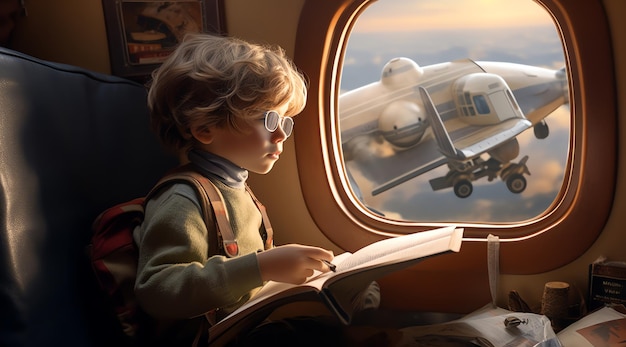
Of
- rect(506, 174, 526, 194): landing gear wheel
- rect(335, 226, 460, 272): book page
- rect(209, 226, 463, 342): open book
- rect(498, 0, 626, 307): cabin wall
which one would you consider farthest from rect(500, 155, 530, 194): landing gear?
rect(209, 226, 463, 342): open book

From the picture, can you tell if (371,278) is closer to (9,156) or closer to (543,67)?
(9,156)

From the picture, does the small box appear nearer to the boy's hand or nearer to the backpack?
the boy's hand

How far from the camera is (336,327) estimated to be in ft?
3.79

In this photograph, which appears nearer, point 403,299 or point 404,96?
point 403,299

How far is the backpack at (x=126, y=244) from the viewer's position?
104 cm

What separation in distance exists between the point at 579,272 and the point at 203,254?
35.6 inches

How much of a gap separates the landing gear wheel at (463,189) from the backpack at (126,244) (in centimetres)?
95

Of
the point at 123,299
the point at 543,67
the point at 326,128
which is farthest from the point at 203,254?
the point at 543,67

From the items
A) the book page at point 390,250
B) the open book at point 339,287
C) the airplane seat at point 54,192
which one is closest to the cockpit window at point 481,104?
the book page at point 390,250

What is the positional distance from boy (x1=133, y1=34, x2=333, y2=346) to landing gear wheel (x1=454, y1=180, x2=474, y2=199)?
2.58 ft

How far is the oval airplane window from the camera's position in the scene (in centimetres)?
159

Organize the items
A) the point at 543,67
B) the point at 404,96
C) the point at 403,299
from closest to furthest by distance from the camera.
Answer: the point at 403,299
the point at 543,67
the point at 404,96

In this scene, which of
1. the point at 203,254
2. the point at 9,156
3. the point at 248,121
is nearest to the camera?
the point at 9,156

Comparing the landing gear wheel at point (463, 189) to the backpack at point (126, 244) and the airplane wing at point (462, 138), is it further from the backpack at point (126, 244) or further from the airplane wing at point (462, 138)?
the backpack at point (126, 244)
